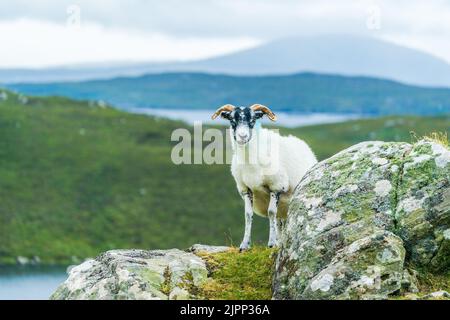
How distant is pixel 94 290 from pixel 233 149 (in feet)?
20.5

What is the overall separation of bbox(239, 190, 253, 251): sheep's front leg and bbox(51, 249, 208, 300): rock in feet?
5.14

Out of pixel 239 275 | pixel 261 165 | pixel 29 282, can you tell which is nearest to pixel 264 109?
pixel 261 165

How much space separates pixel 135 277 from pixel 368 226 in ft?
16.9

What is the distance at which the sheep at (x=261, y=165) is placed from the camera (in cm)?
2175

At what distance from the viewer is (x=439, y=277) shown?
18125 millimetres

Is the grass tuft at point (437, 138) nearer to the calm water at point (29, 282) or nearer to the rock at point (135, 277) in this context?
the rock at point (135, 277)

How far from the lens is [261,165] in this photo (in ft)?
74.2

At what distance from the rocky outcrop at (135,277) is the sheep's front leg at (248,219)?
1.54 metres

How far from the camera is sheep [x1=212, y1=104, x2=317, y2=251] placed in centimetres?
2175

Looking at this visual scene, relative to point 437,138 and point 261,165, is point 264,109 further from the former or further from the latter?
point 437,138

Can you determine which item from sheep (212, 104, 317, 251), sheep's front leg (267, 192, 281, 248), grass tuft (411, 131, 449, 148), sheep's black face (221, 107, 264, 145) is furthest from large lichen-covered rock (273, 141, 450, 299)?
sheep (212, 104, 317, 251)

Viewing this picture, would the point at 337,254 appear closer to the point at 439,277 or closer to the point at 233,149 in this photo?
the point at 439,277
